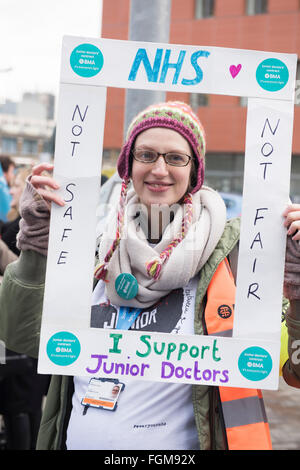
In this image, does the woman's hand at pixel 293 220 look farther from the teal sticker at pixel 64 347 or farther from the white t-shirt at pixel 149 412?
the teal sticker at pixel 64 347

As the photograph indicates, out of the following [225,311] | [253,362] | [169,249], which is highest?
[169,249]

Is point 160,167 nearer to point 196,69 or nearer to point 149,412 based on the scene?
point 196,69

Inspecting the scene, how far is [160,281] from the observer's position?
1.63m

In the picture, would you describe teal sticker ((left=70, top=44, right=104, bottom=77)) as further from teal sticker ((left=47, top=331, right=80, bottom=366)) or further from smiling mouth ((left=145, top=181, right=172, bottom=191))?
teal sticker ((left=47, top=331, right=80, bottom=366))

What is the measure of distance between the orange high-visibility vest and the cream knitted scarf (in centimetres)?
9

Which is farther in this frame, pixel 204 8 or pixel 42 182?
pixel 204 8

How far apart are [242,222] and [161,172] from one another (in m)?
0.29

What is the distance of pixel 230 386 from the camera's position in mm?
1555

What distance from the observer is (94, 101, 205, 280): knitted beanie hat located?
1.67 metres

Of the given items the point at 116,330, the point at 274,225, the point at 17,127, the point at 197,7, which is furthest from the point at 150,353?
the point at 17,127

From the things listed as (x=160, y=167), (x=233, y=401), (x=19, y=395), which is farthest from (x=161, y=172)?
(x=19, y=395)

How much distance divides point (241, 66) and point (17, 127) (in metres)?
56.3

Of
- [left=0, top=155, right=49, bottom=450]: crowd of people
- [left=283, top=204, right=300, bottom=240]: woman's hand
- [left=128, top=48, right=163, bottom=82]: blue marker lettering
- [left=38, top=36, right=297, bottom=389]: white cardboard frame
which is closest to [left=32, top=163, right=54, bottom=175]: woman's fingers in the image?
[left=38, top=36, right=297, bottom=389]: white cardboard frame

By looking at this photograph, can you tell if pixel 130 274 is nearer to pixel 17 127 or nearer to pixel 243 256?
pixel 243 256
